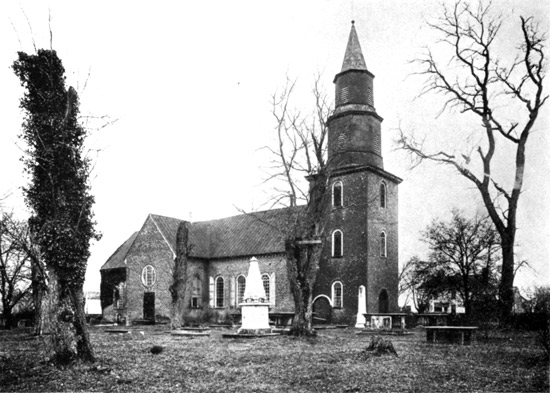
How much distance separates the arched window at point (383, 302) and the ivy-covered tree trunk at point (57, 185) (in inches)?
979

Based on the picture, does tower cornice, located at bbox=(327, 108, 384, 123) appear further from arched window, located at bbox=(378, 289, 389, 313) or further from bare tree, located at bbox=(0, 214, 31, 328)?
bare tree, located at bbox=(0, 214, 31, 328)

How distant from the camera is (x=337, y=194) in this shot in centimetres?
3669

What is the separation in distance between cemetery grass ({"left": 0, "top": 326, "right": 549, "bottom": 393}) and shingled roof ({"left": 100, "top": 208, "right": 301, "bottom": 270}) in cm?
2194

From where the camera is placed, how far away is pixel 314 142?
25.2 metres

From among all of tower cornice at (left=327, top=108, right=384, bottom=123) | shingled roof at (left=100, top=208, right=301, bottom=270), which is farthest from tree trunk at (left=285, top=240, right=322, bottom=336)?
shingled roof at (left=100, top=208, right=301, bottom=270)

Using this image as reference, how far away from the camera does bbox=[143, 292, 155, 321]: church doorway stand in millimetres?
41450

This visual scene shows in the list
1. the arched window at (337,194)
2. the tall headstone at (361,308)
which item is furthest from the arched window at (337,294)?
the arched window at (337,194)

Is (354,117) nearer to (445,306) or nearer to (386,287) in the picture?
(386,287)

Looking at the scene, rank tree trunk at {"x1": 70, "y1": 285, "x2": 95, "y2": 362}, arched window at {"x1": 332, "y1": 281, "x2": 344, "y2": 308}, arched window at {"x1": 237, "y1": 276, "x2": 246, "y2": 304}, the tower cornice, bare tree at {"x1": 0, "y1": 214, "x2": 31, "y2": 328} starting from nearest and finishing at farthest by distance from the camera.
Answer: tree trunk at {"x1": 70, "y1": 285, "x2": 95, "y2": 362} → bare tree at {"x1": 0, "y1": 214, "x2": 31, "y2": 328} → the tower cornice → arched window at {"x1": 332, "y1": 281, "x2": 344, "y2": 308} → arched window at {"x1": 237, "y1": 276, "x2": 246, "y2": 304}

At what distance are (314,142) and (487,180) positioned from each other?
840cm

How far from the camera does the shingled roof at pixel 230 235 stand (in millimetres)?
39938

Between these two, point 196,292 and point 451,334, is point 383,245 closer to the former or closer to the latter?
point 196,292

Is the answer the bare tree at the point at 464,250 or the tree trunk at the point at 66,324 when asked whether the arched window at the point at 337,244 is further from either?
the tree trunk at the point at 66,324

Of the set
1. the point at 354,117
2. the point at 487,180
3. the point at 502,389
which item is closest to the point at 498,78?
the point at 487,180
